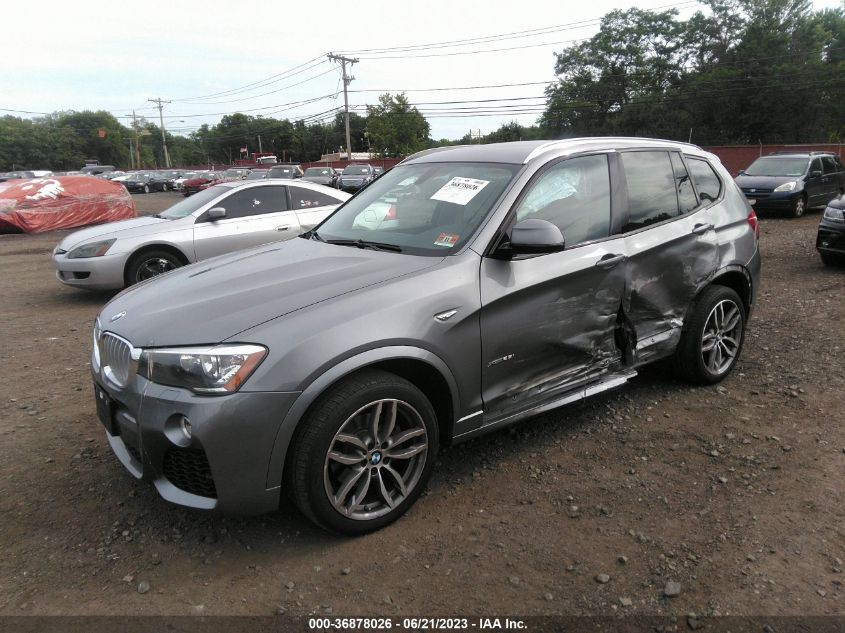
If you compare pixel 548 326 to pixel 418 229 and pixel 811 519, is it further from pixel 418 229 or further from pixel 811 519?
pixel 811 519

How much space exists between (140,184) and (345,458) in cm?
4527

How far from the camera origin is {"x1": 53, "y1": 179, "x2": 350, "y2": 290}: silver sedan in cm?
754

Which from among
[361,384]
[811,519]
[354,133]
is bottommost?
[811,519]

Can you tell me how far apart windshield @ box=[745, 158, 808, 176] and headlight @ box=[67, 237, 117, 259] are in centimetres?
1543

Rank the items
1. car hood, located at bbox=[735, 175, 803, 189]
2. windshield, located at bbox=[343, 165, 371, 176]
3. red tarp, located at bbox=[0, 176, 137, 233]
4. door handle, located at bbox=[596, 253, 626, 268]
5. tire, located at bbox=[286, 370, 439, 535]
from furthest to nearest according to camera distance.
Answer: windshield, located at bbox=[343, 165, 371, 176] → red tarp, located at bbox=[0, 176, 137, 233] → car hood, located at bbox=[735, 175, 803, 189] → door handle, located at bbox=[596, 253, 626, 268] → tire, located at bbox=[286, 370, 439, 535]

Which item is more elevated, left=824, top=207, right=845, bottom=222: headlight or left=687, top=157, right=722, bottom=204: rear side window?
left=687, top=157, right=722, bottom=204: rear side window

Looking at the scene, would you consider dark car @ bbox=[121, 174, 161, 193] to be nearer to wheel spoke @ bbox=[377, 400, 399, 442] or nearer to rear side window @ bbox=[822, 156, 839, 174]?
rear side window @ bbox=[822, 156, 839, 174]

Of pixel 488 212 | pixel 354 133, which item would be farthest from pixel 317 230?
pixel 354 133

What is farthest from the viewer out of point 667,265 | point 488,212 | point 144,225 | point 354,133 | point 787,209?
point 354,133

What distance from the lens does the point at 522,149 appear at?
3.66m

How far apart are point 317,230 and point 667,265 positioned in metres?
2.30

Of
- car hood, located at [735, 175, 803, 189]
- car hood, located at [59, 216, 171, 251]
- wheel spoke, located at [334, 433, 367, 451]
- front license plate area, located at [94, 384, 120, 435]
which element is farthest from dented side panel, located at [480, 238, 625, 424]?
car hood, located at [735, 175, 803, 189]

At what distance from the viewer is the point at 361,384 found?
8.80ft

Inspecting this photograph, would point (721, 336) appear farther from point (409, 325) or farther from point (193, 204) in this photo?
point (193, 204)
